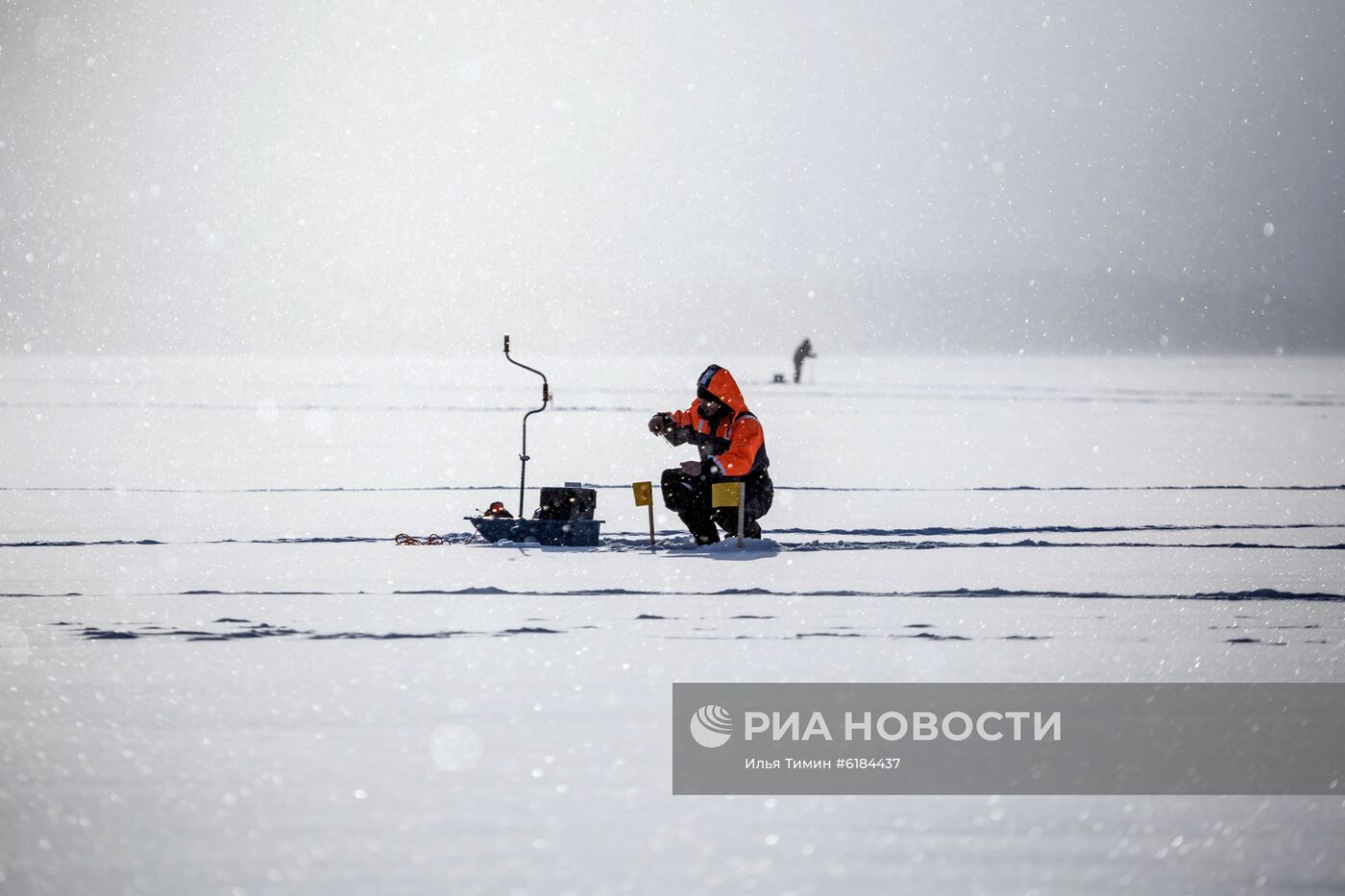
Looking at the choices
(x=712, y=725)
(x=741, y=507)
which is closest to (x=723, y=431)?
(x=741, y=507)

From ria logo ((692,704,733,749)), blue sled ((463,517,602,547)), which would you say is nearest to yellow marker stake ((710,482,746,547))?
blue sled ((463,517,602,547))

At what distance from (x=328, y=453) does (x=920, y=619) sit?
50.4 feet

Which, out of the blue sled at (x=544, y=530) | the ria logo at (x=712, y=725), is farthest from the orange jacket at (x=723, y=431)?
the ria logo at (x=712, y=725)

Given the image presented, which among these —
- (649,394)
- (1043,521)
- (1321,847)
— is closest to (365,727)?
(1321,847)

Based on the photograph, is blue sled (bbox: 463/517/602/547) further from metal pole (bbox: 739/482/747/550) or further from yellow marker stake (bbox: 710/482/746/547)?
metal pole (bbox: 739/482/747/550)

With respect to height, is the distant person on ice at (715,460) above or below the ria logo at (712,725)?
above

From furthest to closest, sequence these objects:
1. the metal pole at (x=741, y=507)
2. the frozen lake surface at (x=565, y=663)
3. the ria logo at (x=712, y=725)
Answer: the metal pole at (x=741, y=507) < the ria logo at (x=712, y=725) < the frozen lake surface at (x=565, y=663)

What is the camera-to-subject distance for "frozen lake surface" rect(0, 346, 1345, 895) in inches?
145

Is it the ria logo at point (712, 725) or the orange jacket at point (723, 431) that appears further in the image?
the orange jacket at point (723, 431)

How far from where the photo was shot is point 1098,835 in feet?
12.8

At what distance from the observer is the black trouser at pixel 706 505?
10281 millimetres

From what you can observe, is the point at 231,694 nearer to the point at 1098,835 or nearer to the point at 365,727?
the point at 365,727

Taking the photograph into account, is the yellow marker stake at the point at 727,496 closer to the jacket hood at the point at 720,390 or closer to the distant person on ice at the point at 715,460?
the distant person on ice at the point at 715,460

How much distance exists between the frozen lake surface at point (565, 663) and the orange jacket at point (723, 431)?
545mm
